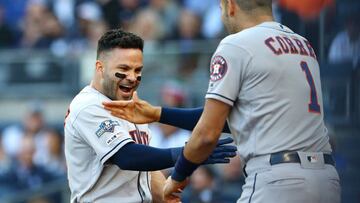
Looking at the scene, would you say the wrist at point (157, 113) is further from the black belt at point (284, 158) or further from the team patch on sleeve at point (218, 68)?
the black belt at point (284, 158)

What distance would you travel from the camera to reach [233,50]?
4.25 m

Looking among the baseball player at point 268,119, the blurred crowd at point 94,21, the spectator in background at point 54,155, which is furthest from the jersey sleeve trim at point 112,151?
the spectator in background at point 54,155

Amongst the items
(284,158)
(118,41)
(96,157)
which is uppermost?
(118,41)

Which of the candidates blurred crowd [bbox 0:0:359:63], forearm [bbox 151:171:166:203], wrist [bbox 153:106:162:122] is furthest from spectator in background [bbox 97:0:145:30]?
wrist [bbox 153:106:162:122]

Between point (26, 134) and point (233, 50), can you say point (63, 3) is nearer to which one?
point (26, 134)

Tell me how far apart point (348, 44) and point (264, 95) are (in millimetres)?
2441

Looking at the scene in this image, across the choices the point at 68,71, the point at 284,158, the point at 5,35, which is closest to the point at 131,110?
the point at 284,158

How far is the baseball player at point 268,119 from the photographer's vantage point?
4.21m

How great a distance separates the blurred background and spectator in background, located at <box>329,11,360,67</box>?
120 inches

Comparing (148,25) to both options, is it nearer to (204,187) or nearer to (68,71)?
(68,71)

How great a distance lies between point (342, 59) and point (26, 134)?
602cm

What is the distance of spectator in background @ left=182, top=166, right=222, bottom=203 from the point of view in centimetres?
962

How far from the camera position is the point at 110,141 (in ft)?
16.2

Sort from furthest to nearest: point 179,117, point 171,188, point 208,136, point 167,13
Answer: point 167,13 → point 179,117 → point 171,188 → point 208,136
